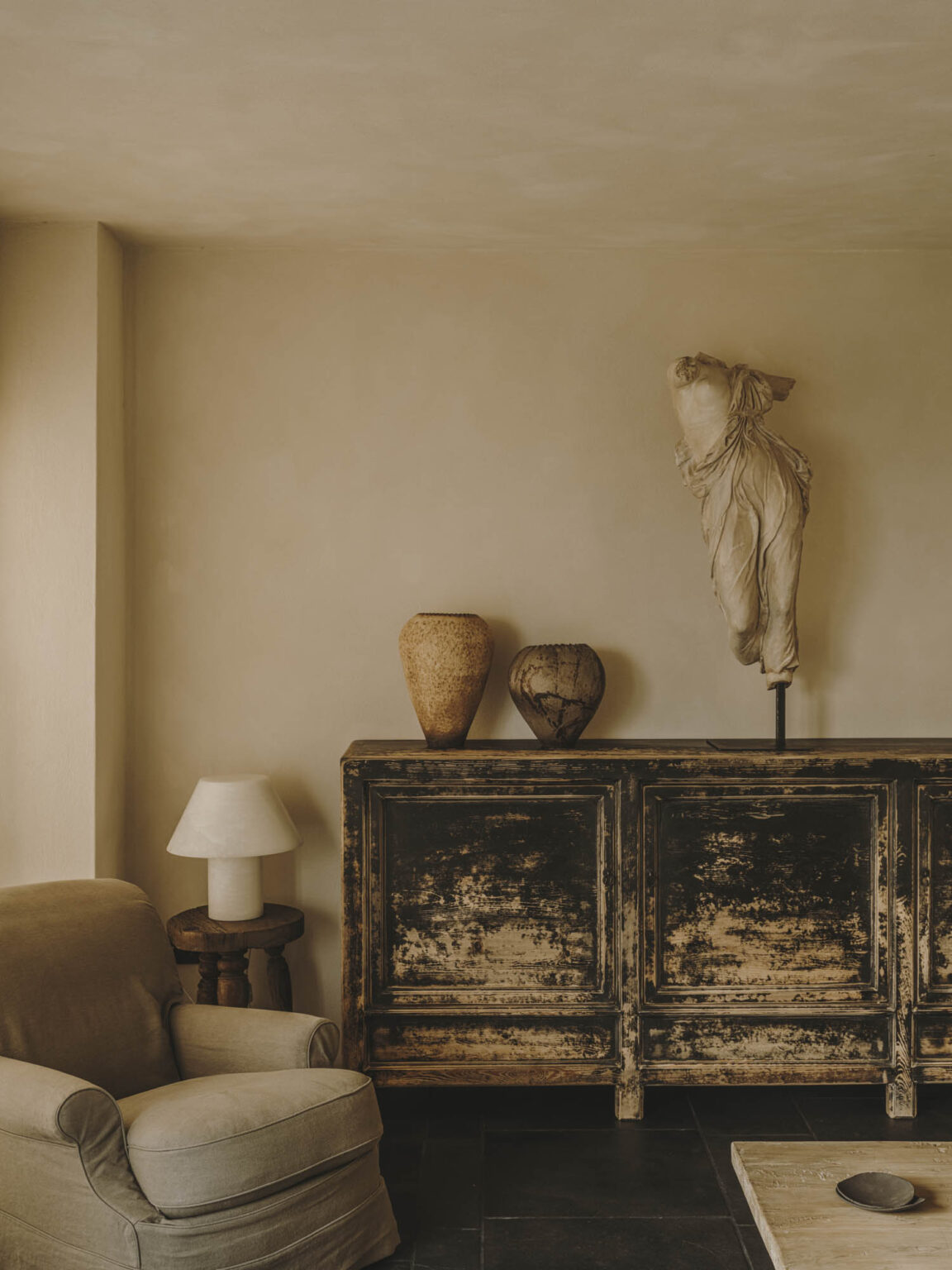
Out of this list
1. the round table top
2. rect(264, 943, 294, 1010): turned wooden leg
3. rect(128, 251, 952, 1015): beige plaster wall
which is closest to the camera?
the round table top

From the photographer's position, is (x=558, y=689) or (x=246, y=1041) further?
(x=558, y=689)

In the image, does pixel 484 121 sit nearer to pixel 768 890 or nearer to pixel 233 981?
pixel 768 890

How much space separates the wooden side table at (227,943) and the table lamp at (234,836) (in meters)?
0.06

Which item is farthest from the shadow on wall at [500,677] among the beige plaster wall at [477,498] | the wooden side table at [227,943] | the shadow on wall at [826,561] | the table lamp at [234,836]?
the shadow on wall at [826,561]

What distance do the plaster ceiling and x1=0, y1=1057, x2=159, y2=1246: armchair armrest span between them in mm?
2148

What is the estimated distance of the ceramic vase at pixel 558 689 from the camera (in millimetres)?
3320

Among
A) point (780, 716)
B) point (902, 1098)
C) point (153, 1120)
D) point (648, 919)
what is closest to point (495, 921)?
point (648, 919)

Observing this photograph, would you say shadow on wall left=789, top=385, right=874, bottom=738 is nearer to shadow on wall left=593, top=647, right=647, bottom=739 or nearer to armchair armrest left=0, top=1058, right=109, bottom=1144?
shadow on wall left=593, top=647, right=647, bottom=739

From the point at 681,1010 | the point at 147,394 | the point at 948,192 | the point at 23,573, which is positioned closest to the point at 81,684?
the point at 23,573

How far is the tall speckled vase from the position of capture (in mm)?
3297

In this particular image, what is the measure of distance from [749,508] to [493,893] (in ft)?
4.70

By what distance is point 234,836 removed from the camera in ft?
10.4

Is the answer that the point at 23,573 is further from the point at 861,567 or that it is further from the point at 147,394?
the point at 861,567

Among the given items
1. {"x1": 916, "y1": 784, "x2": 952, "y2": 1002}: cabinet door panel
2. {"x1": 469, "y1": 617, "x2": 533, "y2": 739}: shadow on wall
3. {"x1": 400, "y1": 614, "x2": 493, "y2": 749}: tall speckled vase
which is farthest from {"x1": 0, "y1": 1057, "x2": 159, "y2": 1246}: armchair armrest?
{"x1": 916, "y1": 784, "x2": 952, "y2": 1002}: cabinet door panel
